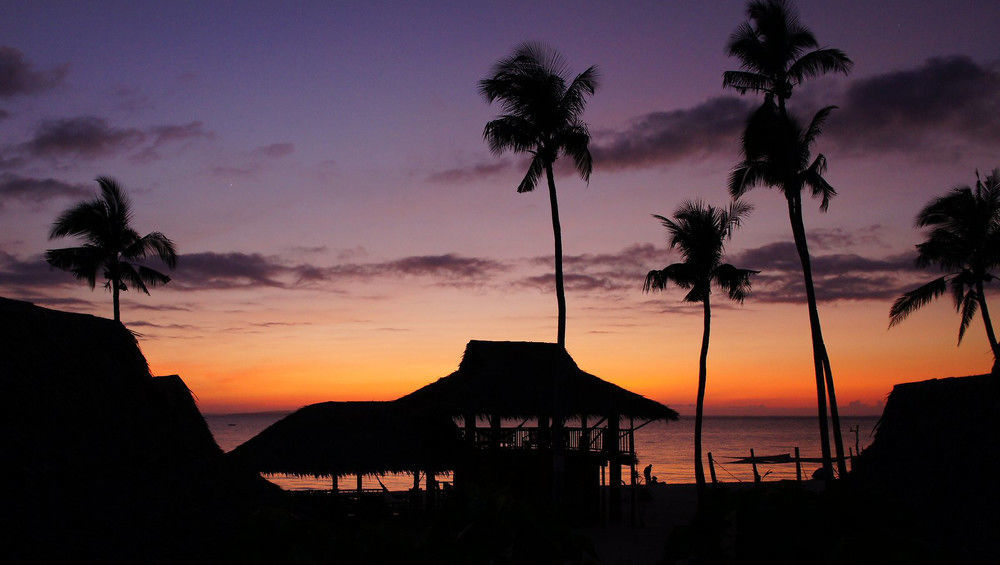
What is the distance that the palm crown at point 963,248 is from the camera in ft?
104

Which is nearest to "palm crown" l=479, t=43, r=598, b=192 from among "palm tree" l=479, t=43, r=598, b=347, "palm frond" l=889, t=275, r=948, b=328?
"palm tree" l=479, t=43, r=598, b=347

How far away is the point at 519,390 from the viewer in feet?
98.4

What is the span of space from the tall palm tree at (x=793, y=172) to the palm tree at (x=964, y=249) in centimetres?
730

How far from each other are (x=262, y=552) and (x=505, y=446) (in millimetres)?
26212

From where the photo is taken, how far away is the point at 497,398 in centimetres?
2945

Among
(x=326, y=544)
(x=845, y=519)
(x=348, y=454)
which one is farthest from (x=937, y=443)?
(x=348, y=454)

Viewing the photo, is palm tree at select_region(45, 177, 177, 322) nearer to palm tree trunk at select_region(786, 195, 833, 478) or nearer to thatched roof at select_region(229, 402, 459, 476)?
thatched roof at select_region(229, 402, 459, 476)

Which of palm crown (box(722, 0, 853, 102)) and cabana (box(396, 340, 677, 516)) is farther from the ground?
palm crown (box(722, 0, 853, 102))

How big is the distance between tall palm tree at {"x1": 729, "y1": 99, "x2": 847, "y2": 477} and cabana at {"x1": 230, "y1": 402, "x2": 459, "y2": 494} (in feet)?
43.7

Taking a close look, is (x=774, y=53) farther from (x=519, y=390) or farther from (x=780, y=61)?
(x=519, y=390)

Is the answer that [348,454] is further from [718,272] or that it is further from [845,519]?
[845,519]

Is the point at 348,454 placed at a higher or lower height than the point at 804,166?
lower

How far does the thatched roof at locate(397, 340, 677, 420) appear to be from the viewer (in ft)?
96.4

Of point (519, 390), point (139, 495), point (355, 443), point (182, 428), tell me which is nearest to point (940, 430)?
point (182, 428)
